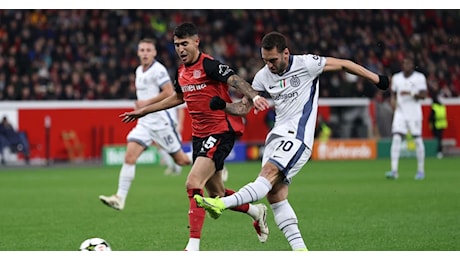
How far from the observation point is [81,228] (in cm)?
1041

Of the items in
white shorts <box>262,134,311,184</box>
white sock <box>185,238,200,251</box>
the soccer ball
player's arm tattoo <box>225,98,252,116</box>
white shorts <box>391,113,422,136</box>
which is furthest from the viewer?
white shorts <box>391,113,422,136</box>

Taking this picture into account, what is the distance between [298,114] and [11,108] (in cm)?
1942

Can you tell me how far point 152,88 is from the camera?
1338 centimetres

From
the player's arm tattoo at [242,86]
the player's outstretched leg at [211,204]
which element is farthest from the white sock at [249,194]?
the player's arm tattoo at [242,86]

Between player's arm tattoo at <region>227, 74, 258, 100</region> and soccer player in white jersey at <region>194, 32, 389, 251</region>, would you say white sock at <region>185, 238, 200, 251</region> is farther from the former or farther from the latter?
player's arm tattoo at <region>227, 74, 258, 100</region>

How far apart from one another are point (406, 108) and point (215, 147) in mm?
9822

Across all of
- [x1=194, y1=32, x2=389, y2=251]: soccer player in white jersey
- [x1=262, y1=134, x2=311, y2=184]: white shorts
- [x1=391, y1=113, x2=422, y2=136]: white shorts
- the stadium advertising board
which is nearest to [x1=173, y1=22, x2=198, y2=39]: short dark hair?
[x1=194, y1=32, x2=389, y2=251]: soccer player in white jersey

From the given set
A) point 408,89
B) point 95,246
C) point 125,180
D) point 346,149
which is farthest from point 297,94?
point 346,149

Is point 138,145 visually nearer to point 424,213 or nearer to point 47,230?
point 47,230

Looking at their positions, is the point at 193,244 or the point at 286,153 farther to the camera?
the point at 193,244

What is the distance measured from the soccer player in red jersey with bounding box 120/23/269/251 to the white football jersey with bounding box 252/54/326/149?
488 mm

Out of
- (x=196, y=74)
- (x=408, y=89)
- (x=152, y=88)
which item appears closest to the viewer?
(x=196, y=74)

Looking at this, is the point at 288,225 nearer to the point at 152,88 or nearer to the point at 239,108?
the point at 239,108

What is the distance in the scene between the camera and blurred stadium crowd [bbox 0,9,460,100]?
90.3 ft
